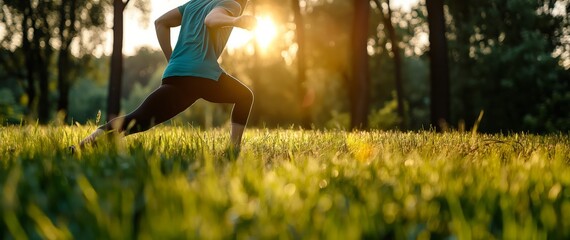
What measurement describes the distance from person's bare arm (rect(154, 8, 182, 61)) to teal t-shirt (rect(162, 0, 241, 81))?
8.7 inches

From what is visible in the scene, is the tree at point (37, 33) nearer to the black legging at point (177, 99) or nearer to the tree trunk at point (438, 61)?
the tree trunk at point (438, 61)

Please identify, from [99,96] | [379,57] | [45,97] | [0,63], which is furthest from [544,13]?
[99,96]

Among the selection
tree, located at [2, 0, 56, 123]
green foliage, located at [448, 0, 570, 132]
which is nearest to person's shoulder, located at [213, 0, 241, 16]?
green foliage, located at [448, 0, 570, 132]

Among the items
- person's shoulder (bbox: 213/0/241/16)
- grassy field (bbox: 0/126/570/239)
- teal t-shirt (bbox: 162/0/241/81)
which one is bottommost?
grassy field (bbox: 0/126/570/239)

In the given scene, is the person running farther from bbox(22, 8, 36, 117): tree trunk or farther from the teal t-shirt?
bbox(22, 8, 36, 117): tree trunk

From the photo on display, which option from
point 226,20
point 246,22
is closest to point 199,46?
point 226,20

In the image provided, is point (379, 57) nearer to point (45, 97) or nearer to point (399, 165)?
point (45, 97)

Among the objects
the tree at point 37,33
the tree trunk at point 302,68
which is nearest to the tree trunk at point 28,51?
the tree at point 37,33

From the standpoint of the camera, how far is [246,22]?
4.90m

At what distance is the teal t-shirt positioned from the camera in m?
5.73

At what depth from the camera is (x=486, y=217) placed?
8.04 feet

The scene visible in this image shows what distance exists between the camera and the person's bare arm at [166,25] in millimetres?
6176

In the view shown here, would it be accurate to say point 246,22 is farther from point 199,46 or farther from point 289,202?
point 289,202

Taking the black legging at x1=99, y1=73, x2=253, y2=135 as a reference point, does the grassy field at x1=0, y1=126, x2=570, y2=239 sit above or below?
below
